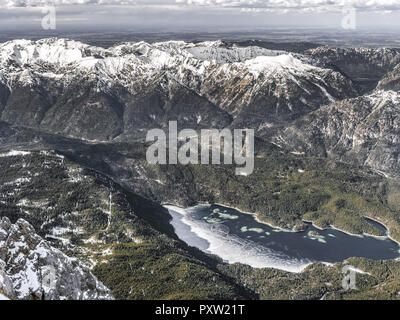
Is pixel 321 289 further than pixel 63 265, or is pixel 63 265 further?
pixel 321 289

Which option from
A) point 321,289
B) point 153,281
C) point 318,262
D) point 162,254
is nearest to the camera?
point 153,281

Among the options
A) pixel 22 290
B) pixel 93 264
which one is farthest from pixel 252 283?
pixel 22 290

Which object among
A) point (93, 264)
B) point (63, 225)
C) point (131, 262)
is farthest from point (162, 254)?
point (63, 225)

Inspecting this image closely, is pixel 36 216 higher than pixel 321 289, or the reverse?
pixel 36 216
